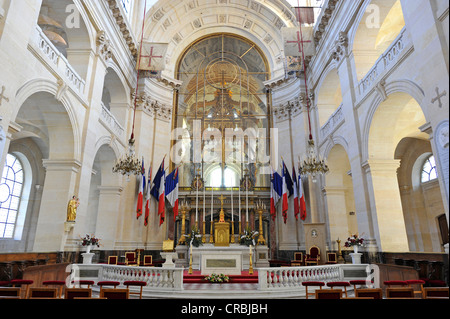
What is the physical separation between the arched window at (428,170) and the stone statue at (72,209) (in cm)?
1264

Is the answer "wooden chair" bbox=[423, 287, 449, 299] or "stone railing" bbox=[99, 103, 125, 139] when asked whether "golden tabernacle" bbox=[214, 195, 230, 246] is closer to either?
"stone railing" bbox=[99, 103, 125, 139]

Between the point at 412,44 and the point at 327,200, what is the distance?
695 centimetres

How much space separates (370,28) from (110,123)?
10194mm

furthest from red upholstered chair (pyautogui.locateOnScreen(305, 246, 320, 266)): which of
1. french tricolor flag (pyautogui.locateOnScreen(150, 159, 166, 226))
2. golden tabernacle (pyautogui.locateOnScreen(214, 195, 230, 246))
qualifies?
french tricolor flag (pyautogui.locateOnScreen(150, 159, 166, 226))

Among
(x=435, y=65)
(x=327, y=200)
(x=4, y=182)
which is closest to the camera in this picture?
(x=435, y=65)

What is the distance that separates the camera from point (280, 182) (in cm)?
1391

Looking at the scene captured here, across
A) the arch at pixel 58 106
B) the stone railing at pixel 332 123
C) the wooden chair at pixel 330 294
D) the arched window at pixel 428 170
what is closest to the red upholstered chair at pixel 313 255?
the stone railing at pixel 332 123

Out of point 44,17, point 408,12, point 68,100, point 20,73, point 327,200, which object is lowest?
point 327,200

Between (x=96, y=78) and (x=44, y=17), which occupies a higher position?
(x=44, y=17)

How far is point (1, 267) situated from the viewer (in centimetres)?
606
